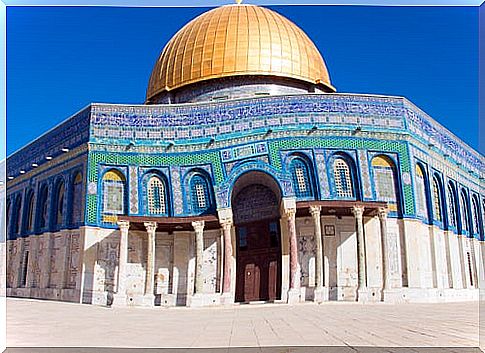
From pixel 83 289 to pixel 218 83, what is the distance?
9.54 metres

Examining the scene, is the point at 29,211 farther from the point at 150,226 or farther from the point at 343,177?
the point at 343,177

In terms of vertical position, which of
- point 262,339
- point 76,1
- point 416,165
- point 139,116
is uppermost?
point 139,116

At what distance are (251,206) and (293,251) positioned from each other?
317 cm

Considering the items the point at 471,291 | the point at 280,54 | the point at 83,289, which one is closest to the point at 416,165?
the point at 471,291

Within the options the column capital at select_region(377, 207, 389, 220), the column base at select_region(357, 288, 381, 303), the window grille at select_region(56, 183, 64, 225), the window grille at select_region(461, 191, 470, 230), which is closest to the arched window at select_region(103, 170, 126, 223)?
the window grille at select_region(56, 183, 64, 225)

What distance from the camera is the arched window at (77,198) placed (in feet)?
60.0

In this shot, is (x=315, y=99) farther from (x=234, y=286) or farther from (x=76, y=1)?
(x=76, y=1)

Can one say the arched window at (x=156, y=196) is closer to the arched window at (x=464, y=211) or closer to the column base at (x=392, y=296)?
the column base at (x=392, y=296)

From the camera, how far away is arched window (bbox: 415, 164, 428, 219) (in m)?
17.8

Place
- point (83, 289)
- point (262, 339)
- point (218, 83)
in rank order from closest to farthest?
point (262, 339) → point (83, 289) → point (218, 83)

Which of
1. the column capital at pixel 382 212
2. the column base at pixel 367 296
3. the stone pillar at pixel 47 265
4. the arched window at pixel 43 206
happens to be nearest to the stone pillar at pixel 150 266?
the stone pillar at pixel 47 265

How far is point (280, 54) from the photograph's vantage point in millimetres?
21516

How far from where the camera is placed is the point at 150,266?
17.4 m

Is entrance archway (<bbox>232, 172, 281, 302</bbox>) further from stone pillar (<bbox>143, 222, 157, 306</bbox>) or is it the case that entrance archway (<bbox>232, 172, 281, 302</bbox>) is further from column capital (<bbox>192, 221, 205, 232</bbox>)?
stone pillar (<bbox>143, 222, 157, 306</bbox>)
